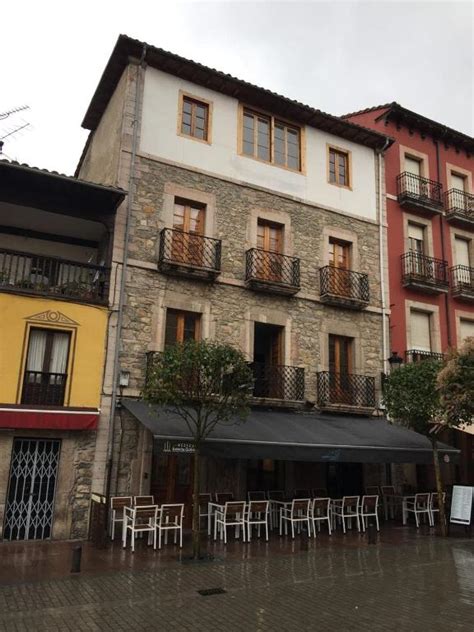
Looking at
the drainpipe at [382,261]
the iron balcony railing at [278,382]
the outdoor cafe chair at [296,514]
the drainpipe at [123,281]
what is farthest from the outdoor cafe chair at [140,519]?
the drainpipe at [382,261]

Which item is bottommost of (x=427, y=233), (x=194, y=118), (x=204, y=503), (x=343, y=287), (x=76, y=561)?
(x=76, y=561)

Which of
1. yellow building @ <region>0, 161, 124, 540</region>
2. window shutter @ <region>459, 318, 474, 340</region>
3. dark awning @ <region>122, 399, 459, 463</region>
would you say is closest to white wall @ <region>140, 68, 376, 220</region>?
yellow building @ <region>0, 161, 124, 540</region>

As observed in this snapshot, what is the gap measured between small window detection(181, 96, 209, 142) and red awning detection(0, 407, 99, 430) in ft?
25.8

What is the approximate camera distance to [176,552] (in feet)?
31.3

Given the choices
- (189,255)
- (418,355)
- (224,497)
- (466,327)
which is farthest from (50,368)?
(466,327)

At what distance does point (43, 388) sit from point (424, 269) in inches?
483

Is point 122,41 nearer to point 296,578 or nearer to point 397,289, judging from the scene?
point 397,289

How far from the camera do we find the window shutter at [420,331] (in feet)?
54.8

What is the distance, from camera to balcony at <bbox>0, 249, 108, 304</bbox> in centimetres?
1137

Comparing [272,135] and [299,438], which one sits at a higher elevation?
[272,135]

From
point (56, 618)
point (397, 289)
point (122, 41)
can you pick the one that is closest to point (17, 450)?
point (56, 618)

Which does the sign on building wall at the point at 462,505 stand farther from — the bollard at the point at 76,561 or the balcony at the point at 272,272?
the bollard at the point at 76,561

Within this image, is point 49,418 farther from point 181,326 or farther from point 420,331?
point 420,331

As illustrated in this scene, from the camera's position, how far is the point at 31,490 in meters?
10.5
